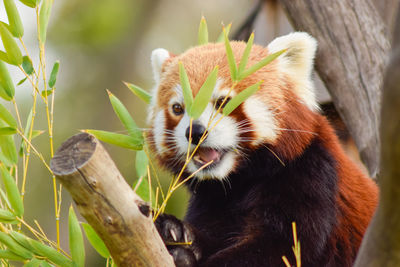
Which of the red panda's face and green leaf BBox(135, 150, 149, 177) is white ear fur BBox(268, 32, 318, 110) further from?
green leaf BBox(135, 150, 149, 177)

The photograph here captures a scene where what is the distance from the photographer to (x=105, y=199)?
135cm

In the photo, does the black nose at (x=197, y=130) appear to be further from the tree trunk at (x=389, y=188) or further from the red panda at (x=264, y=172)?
the tree trunk at (x=389, y=188)

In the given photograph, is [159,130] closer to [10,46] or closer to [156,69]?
[156,69]

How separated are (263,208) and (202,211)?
43 cm

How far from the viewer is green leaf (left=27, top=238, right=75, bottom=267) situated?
68.7 inches

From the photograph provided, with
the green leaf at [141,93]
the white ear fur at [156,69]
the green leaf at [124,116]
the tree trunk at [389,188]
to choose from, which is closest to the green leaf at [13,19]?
the green leaf at [124,116]

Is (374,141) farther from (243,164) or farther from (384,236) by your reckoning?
(384,236)

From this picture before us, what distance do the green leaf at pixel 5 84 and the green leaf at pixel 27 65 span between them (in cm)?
10

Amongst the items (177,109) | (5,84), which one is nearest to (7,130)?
(5,84)

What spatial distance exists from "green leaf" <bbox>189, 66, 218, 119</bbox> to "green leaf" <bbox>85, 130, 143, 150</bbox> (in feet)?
1.04

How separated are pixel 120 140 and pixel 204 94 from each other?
39 centimetres

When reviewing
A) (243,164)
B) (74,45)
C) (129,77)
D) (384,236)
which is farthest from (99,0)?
(384,236)

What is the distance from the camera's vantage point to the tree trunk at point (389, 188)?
3.28 ft

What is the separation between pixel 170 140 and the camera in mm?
2326
